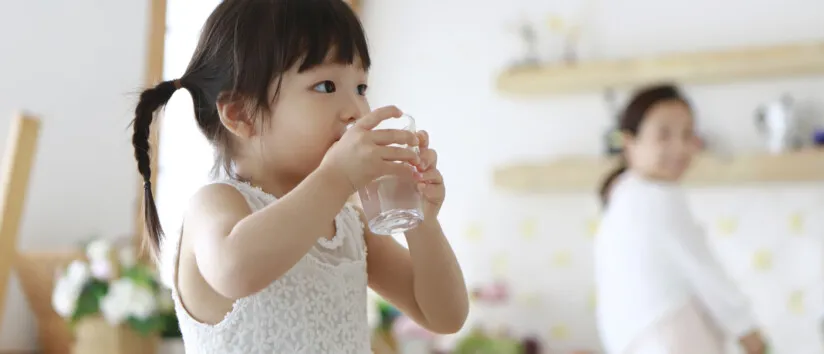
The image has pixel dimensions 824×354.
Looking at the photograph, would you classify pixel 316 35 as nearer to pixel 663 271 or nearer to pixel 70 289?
pixel 663 271

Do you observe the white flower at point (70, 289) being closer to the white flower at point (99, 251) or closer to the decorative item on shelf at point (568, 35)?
the white flower at point (99, 251)

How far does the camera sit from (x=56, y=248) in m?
2.61

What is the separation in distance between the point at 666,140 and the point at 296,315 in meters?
1.68

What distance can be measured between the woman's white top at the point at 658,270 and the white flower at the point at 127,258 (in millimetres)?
1318

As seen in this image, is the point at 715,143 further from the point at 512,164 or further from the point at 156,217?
the point at 156,217

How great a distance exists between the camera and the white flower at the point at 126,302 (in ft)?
7.53

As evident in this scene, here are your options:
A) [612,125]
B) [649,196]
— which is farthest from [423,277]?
[612,125]

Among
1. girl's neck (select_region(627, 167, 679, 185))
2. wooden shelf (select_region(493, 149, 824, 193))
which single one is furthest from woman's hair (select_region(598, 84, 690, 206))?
wooden shelf (select_region(493, 149, 824, 193))

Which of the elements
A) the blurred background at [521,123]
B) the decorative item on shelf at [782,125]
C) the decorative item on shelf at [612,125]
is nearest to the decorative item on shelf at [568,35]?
the blurred background at [521,123]

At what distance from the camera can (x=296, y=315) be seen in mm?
853

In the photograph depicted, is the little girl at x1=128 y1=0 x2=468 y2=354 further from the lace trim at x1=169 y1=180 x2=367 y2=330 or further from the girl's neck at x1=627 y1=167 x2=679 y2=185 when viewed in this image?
the girl's neck at x1=627 y1=167 x2=679 y2=185

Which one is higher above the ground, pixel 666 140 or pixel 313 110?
pixel 313 110

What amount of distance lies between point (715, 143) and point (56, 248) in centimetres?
237

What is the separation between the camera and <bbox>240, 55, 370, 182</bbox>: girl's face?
0.84 metres
